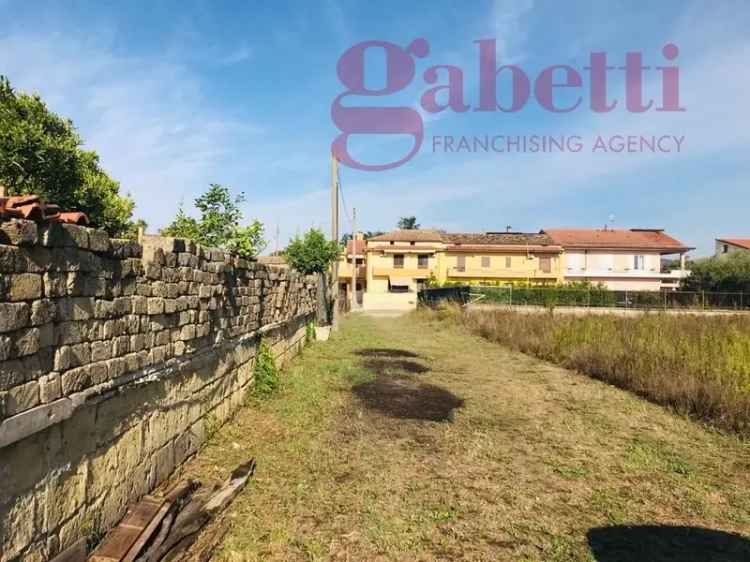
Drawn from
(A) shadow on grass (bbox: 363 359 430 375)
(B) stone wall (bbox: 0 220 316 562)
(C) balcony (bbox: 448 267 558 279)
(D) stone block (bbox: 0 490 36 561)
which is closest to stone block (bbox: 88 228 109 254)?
(B) stone wall (bbox: 0 220 316 562)

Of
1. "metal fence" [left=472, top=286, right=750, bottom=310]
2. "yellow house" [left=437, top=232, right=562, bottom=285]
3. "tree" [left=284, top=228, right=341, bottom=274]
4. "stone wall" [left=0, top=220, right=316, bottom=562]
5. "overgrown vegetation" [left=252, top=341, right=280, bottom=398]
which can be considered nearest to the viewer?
"stone wall" [left=0, top=220, right=316, bottom=562]

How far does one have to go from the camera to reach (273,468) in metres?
4.65

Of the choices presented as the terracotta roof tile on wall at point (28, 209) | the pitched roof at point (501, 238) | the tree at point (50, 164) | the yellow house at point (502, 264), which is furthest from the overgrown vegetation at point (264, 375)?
the pitched roof at point (501, 238)

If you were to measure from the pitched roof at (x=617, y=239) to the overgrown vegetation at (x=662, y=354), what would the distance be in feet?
113

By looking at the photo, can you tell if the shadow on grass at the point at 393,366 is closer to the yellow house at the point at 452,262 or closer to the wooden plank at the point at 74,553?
the wooden plank at the point at 74,553

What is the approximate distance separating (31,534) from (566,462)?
4.56 m

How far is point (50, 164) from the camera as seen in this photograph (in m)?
16.2

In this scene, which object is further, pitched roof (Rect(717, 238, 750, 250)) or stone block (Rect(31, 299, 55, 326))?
pitched roof (Rect(717, 238, 750, 250))

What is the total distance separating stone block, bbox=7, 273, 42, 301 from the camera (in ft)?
7.71

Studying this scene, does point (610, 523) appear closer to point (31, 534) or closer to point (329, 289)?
point (31, 534)

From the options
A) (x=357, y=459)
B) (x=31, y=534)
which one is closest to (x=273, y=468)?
(x=357, y=459)

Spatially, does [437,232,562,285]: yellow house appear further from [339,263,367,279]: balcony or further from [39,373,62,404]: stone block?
[39,373,62,404]: stone block

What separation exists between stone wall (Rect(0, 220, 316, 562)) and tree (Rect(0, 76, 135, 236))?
11.8m

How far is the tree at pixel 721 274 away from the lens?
36500 millimetres
